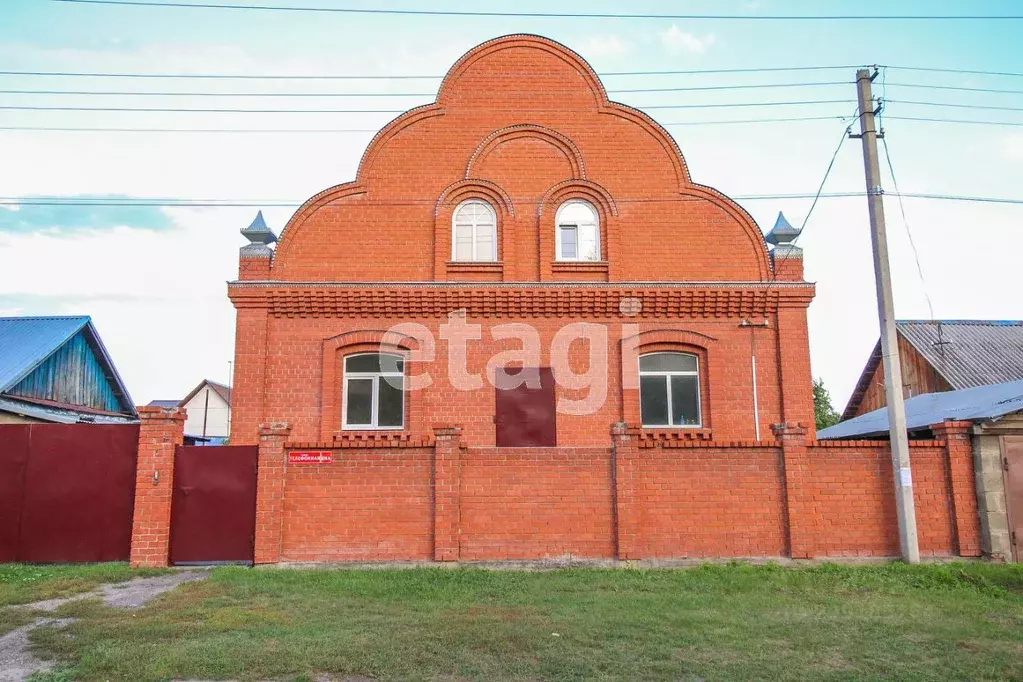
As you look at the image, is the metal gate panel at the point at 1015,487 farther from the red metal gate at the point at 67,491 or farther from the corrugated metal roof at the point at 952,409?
the red metal gate at the point at 67,491

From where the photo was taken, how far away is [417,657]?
6.25 metres

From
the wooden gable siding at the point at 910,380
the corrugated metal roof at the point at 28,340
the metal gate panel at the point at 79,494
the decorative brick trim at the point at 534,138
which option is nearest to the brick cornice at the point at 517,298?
the decorative brick trim at the point at 534,138

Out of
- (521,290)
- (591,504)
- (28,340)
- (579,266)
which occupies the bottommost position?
(591,504)

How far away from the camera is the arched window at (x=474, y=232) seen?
1413 centimetres

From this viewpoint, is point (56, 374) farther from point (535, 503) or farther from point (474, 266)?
point (535, 503)

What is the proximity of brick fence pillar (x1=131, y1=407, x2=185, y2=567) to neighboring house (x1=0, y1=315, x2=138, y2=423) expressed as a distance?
8.11m

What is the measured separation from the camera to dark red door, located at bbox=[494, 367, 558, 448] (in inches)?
519

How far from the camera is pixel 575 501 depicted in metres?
10.2

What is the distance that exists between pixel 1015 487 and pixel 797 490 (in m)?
2.95

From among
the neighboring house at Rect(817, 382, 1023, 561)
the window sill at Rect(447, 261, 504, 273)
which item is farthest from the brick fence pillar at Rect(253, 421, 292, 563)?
the neighboring house at Rect(817, 382, 1023, 561)

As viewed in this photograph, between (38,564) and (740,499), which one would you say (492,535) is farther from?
(38,564)

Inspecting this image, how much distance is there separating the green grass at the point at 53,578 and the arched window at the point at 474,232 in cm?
737

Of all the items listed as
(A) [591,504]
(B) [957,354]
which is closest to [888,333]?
(A) [591,504]

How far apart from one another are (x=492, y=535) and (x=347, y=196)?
7.26 metres
